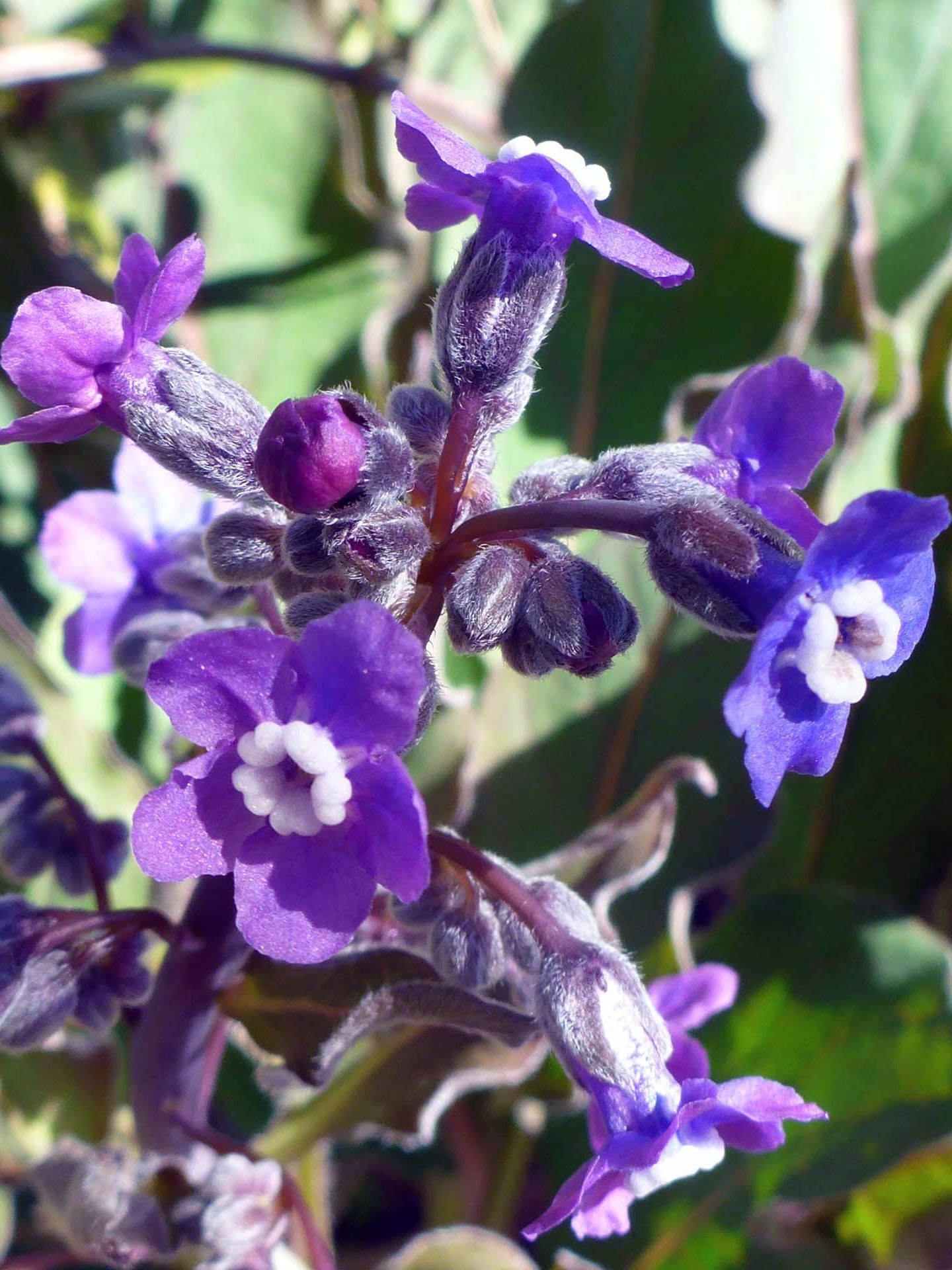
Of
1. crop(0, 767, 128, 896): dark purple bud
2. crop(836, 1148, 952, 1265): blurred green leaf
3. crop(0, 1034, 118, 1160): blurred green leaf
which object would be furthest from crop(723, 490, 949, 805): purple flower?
crop(0, 1034, 118, 1160): blurred green leaf

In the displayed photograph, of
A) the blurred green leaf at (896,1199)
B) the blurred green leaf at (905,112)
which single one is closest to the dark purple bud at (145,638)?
the blurred green leaf at (896,1199)

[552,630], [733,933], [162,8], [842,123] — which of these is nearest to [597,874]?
[733,933]

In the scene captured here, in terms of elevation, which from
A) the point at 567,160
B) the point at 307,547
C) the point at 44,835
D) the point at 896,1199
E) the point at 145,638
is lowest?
the point at 896,1199

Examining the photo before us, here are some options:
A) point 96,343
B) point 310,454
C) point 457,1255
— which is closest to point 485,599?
point 310,454

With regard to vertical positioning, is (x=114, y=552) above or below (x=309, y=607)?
below

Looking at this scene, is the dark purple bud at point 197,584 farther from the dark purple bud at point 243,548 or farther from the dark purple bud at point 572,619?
the dark purple bud at point 572,619

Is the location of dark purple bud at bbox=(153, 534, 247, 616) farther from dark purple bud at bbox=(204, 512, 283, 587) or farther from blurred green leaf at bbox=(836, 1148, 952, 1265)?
blurred green leaf at bbox=(836, 1148, 952, 1265)

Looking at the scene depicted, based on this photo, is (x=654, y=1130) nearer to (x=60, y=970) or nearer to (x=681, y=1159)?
(x=681, y=1159)
